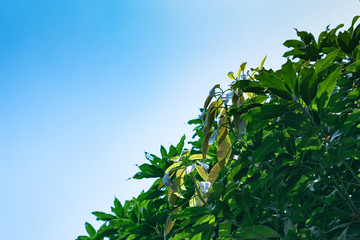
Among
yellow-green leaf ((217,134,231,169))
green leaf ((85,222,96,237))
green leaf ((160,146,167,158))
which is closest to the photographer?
yellow-green leaf ((217,134,231,169))

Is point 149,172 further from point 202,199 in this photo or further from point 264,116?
point 264,116

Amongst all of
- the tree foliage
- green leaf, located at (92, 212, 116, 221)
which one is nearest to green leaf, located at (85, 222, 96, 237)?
green leaf, located at (92, 212, 116, 221)

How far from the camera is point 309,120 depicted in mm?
2016

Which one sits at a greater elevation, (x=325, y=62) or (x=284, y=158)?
(x=325, y=62)

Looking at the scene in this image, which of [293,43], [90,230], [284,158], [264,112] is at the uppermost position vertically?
[293,43]

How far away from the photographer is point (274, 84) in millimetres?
1967

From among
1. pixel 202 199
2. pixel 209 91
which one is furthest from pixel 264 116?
pixel 202 199

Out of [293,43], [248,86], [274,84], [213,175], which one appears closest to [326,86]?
[274,84]

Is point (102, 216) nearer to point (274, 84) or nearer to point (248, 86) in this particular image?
point (248, 86)

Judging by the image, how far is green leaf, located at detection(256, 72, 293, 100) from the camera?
6.38 feet

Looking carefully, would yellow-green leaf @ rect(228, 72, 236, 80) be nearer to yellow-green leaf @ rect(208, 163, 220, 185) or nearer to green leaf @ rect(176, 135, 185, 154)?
yellow-green leaf @ rect(208, 163, 220, 185)

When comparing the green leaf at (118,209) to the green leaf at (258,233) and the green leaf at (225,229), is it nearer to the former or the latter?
the green leaf at (225,229)

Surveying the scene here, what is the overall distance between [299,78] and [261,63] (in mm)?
530

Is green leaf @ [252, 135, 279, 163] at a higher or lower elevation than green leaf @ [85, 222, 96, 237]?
lower
